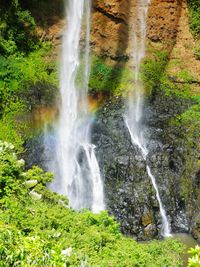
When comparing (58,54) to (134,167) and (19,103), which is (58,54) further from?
(134,167)

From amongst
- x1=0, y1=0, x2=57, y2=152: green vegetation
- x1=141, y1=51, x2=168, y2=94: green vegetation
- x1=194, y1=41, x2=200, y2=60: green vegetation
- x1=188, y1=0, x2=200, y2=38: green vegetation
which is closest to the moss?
x1=141, y1=51, x2=168, y2=94: green vegetation

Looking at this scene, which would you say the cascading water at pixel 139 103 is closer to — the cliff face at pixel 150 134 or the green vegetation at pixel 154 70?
the cliff face at pixel 150 134

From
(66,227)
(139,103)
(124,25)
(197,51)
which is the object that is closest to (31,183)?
(66,227)

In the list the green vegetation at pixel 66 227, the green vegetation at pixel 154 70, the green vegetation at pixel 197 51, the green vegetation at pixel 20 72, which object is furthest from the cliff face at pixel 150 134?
the green vegetation at pixel 66 227

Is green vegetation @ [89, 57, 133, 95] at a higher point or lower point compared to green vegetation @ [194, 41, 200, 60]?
lower

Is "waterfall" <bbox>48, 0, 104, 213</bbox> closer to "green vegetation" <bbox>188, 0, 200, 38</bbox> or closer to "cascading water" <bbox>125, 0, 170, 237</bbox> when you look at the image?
"cascading water" <bbox>125, 0, 170, 237</bbox>

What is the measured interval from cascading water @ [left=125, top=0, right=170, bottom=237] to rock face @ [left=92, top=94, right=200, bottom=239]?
8.8 inches

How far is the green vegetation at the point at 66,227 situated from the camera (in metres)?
7.13

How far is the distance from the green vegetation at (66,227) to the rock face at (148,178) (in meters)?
5.35

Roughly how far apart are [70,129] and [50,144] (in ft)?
5.52

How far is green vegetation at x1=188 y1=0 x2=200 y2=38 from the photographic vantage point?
2116 centimetres

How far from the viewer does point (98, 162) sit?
52.7ft

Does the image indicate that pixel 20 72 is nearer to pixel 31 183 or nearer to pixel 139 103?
pixel 139 103

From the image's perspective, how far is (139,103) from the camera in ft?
64.0
